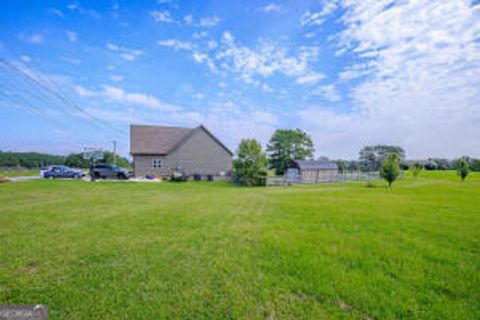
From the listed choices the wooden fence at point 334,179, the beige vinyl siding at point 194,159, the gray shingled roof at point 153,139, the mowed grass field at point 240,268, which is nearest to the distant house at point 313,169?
the wooden fence at point 334,179

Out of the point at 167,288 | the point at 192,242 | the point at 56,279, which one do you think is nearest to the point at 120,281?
the point at 167,288

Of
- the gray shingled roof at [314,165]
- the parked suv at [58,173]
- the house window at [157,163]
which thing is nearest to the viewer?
the parked suv at [58,173]

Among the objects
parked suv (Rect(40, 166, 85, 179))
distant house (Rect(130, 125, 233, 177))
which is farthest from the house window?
parked suv (Rect(40, 166, 85, 179))

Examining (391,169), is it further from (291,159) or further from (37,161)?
(37,161)

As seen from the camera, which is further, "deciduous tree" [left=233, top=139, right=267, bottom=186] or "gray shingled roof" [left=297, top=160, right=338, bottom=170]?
"gray shingled roof" [left=297, top=160, right=338, bottom=170]

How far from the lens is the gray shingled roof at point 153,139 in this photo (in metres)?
26.2

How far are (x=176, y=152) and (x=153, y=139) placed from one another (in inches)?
157

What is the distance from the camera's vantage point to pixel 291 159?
42781 millimetres

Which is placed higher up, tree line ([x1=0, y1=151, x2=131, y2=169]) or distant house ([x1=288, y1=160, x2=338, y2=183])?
tree line ([x1=0, y1=151, x2=131, y2=169])

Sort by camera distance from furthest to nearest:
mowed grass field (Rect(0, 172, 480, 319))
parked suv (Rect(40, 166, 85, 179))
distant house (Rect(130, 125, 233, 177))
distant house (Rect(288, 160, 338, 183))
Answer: distant house (Rect(288, 160, 338, 183)) → distant house (Rect(130, 125, 233, 177)) → parked suv (Rect(40, 166, 85, 179)) → mowed grass field (Rect(0, 172, 480, 319))

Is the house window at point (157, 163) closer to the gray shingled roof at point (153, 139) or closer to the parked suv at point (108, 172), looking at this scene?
the gray shingled roof at point (153, 139)

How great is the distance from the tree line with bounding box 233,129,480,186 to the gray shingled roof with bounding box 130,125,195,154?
10.4 meters

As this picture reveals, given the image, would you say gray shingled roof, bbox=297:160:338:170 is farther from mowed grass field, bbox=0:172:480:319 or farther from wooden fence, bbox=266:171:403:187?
mowed grass field, bbox=0:172:480:319

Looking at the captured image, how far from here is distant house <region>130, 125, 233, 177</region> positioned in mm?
26188
